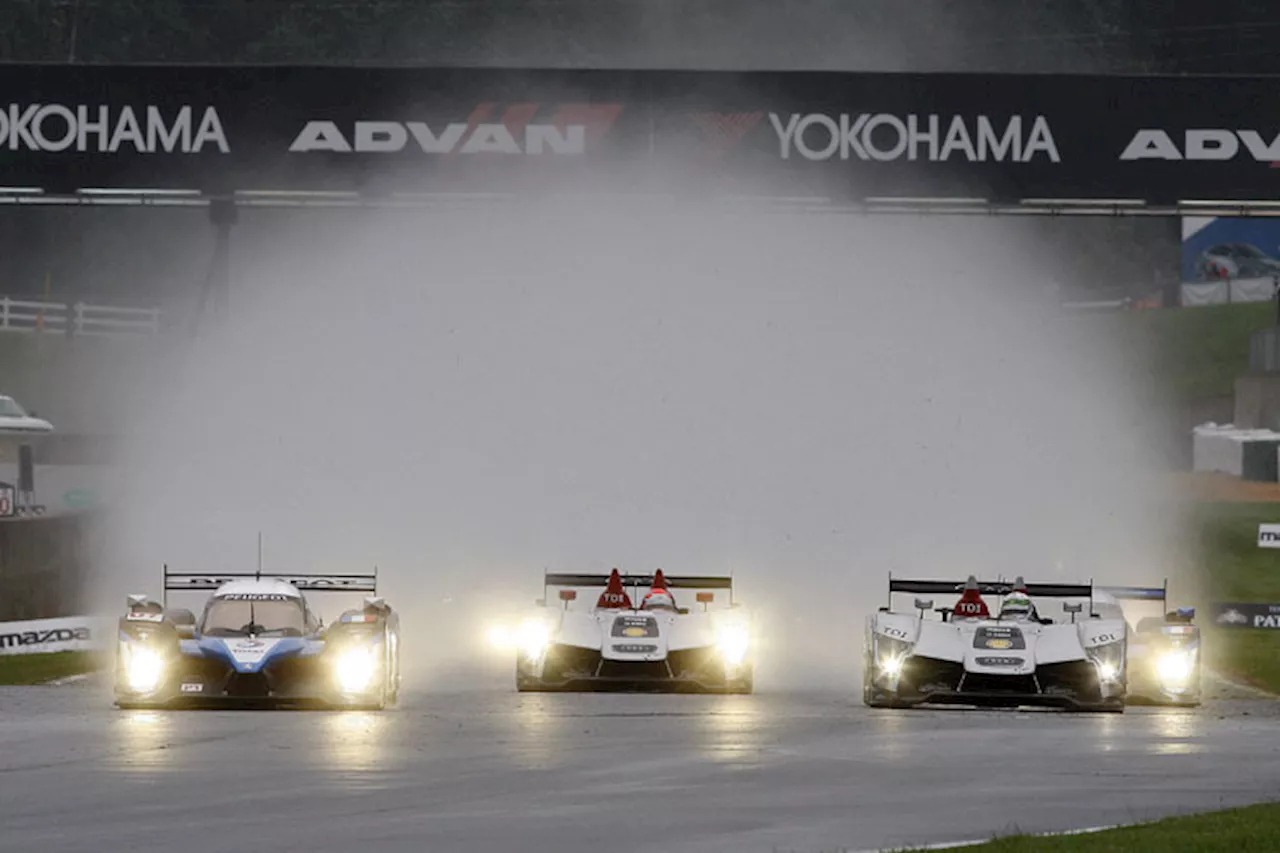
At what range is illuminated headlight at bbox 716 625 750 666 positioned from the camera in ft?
70.4

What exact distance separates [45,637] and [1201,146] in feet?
45.8

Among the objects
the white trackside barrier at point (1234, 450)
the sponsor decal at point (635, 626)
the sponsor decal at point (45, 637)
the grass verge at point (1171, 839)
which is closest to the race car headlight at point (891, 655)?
the sponsor decal at point (635, 626)

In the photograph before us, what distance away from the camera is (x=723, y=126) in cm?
Answer: 3047

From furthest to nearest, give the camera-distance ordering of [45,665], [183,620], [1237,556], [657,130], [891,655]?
[1237,556]
[657,130]
[45,665]
[183,620]
[891,655]

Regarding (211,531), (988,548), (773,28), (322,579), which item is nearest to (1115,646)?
(322,579)

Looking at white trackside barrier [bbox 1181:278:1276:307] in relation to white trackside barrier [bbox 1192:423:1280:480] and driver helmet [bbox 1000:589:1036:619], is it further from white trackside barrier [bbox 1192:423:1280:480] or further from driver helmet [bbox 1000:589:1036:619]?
driver helmet [bbox 1000:589:1036:619]

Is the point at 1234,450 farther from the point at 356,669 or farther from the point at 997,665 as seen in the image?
the point at 356,669

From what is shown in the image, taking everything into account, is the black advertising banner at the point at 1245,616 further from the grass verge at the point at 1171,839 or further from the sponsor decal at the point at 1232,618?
the grass verge at the point at 1171,839

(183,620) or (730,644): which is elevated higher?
(183,620)

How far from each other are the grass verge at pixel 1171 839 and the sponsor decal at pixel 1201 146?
1881cm

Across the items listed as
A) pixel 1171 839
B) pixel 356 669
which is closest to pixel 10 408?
pixel 356 669

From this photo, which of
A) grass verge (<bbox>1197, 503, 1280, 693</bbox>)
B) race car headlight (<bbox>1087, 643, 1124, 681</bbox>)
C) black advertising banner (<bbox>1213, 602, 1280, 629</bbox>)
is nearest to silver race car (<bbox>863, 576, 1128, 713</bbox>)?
race car headlight (<bbox>1087, 643, 1124, 681</bbox>)

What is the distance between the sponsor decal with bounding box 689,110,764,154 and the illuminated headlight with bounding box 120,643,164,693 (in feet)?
41.3

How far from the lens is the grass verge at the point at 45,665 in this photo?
78.4 ft
